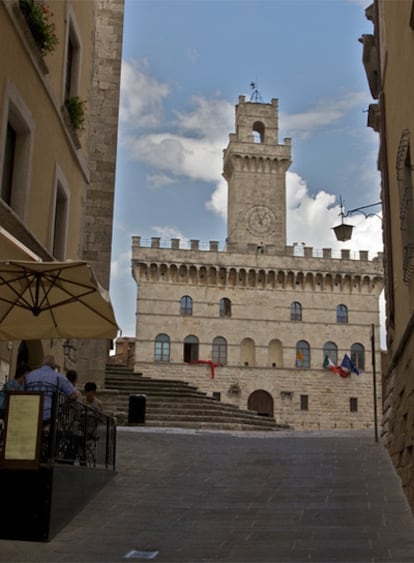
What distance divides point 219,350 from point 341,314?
9.33 m

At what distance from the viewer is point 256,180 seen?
191 feet

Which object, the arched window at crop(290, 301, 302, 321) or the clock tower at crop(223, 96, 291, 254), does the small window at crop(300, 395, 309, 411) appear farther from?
the clock tower at crop(223, 96, 291, 254)

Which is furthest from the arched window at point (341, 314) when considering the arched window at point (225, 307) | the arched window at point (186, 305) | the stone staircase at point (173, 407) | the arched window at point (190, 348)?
the stone staircase at point (173, 407)

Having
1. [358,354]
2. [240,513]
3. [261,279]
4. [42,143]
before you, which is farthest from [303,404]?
[240,513]

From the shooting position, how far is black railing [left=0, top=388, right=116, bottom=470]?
712 centimetres

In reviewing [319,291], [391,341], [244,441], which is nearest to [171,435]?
[244,441]

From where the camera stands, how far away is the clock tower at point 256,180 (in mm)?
56844

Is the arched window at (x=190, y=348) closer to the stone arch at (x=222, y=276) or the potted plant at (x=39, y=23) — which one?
the stone arch at (x=222, y=276)

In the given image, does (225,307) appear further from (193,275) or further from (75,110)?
(75,110)

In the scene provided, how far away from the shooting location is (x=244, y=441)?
1527cm

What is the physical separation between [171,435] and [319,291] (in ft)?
123

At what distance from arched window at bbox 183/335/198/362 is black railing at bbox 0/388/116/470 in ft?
130

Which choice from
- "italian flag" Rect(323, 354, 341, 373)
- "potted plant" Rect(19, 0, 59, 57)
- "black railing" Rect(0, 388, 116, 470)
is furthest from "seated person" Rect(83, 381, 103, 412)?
"italian flag" Rect(323, 354, 341, 373)

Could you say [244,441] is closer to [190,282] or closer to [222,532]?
[222,532]
